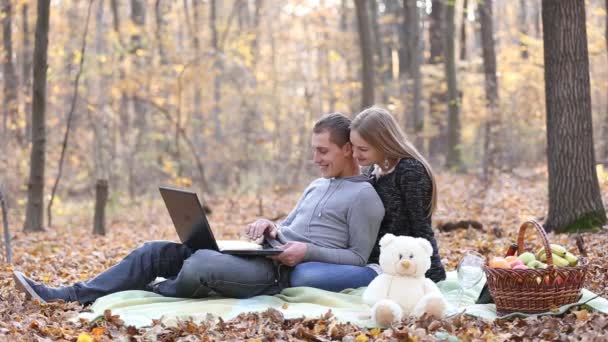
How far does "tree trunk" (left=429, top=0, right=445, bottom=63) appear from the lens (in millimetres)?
21062

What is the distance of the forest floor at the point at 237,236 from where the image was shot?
161 inches

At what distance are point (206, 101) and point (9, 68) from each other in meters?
8.78

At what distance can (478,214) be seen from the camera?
36.4 ft

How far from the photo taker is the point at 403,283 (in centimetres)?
434

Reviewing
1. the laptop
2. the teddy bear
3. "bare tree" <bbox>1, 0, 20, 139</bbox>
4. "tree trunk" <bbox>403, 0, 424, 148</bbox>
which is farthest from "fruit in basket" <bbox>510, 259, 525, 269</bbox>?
"tree trunk" <bbox>403, 0, 424, 148</bbox>

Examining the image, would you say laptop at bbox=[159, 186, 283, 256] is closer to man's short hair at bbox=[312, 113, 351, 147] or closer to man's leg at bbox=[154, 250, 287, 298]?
man's leg at bbox=[154, 250, 287, 298]

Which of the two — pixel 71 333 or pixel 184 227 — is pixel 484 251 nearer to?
pixel 184 227

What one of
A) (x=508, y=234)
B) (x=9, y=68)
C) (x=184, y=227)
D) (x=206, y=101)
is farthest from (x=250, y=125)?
(x=184, y=227)

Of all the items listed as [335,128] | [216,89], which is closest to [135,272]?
[335,128]

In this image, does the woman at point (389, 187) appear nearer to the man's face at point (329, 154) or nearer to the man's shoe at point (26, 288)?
the man's face at point (329, 154)

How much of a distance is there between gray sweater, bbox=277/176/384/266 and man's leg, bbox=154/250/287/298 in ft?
0.99

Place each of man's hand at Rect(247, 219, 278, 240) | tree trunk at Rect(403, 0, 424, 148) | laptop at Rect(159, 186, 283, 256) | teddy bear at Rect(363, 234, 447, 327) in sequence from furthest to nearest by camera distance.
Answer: tree trunk at Rect(403, 0, 424, 148), man's hand at Rect(247, 219, 278, 240), laptop at Rect(159, 186, 283, 256), teddy bear at Rect(363, 234, 447, 327)

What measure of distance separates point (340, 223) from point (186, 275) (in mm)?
1070

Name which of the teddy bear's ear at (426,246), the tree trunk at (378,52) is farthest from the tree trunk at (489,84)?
the teddy bear's ear at (426,246)
